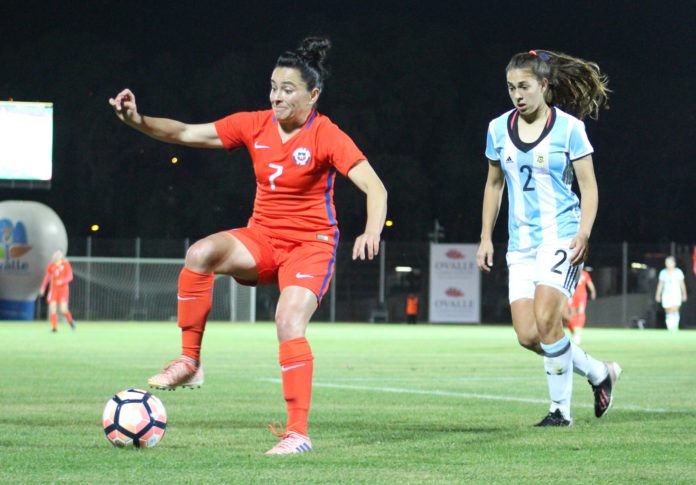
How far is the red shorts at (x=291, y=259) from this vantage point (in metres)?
7.59

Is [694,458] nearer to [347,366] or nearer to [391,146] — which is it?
[347,366]

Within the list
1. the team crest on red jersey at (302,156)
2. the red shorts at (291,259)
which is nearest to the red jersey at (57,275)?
the red shorts at (291,259)

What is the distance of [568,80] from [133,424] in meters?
3.75

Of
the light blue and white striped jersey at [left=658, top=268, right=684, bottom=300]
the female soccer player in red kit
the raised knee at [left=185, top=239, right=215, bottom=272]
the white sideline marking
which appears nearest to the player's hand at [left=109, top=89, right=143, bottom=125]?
the female soccer player in red kit

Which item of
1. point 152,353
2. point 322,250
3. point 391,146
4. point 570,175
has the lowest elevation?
point 152,353

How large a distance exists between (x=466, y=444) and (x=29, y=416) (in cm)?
325

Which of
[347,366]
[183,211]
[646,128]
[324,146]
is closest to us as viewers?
[324,146]

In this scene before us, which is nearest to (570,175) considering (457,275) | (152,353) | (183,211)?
(152,353)

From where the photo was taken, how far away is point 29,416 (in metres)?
9.23

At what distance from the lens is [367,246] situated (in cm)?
703

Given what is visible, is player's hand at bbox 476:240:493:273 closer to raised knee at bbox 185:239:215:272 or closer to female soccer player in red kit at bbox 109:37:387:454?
female soccer player in red kit at bbox 109:37:387:454

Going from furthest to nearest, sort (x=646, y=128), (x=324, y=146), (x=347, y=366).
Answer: (x=646, y=128) < (x=347, y=366) < (x=324, y=146)

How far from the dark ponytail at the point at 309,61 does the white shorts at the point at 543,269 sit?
1951 millimetres

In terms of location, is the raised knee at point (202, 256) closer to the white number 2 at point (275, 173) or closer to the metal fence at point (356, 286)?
the white number 2 at point (275, 173)
